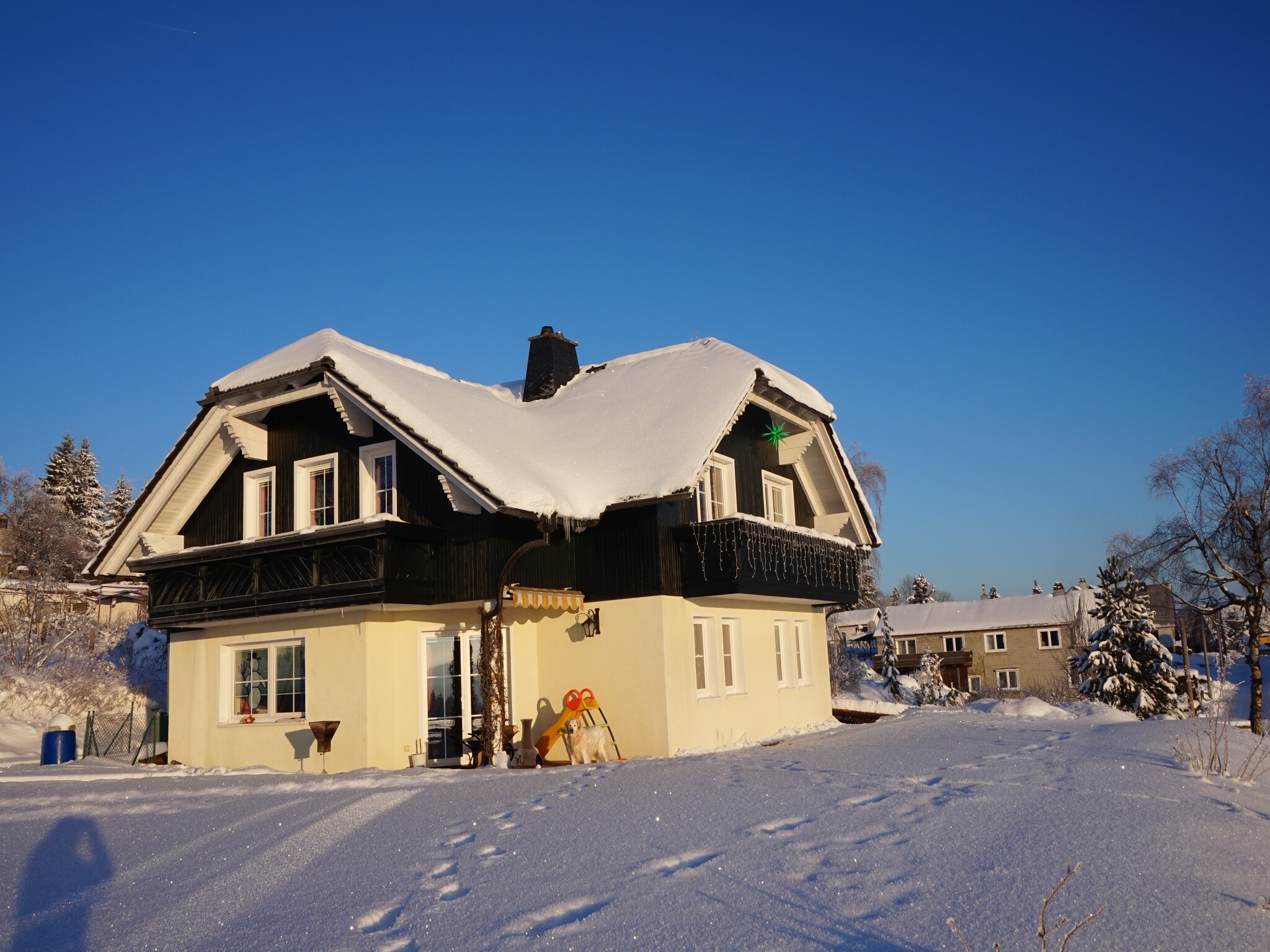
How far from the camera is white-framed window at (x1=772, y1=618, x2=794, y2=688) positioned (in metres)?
19.4

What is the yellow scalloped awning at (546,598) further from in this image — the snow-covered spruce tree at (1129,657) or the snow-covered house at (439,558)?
the snow-covered spruce tree at (1129,657)

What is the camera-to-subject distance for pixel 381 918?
5.93m

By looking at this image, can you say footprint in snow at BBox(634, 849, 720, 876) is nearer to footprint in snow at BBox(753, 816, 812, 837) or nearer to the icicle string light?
footprint in snow at BBox(753, 816, 812, 837)

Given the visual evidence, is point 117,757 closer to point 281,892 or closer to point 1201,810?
point 281,892

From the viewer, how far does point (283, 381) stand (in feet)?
51.2

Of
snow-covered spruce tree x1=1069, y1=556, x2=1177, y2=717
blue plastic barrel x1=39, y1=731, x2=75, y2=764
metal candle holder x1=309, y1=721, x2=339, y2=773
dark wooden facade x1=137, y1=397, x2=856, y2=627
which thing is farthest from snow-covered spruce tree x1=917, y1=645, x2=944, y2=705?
blue plastic barrel x1=39, y1=731, x2=75, y2=764

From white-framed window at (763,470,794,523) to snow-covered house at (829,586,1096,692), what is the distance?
101 feet

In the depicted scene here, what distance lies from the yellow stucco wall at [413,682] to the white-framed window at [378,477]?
1.67 m

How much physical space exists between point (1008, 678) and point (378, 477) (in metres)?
46.2

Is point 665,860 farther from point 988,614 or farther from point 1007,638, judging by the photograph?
point 988,614

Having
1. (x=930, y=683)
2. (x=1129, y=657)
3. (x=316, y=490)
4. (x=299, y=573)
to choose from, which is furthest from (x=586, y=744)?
(x=930, y=683)

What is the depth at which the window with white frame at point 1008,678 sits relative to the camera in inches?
2108

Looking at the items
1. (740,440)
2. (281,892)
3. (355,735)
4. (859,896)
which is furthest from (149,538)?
(859,896)

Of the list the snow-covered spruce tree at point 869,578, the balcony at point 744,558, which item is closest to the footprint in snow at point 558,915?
the balcony at point 744,558
